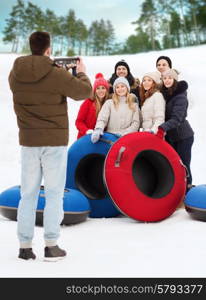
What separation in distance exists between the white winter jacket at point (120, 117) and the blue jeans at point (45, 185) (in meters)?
1.78

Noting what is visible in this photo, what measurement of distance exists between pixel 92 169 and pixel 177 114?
1.16 m

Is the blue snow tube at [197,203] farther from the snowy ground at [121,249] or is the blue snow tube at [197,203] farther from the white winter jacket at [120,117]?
the white winter jacket at [120,117]

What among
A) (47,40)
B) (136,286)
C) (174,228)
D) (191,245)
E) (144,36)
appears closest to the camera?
(136,286)

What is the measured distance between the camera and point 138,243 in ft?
11.6

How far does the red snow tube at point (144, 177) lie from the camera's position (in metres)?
4.25

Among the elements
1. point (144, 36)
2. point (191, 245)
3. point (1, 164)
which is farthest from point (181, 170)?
point (144, 36)

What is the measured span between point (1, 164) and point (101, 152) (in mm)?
4877

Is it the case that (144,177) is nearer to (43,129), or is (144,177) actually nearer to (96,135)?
(96,135)

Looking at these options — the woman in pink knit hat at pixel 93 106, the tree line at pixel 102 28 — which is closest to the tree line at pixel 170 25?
the tree line at pixel 102 28

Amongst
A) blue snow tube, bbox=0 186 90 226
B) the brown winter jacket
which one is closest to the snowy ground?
blue snow tube, bbox=0 186 90 226

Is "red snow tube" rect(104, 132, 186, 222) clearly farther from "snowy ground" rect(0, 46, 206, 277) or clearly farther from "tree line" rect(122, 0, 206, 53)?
Answer: "tree line" rect(122, 0, 206, 53)

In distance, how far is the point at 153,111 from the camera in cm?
473

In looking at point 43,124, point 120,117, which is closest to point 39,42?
point 43,124

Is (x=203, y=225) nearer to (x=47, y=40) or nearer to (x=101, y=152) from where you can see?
(x=101, y=152)
